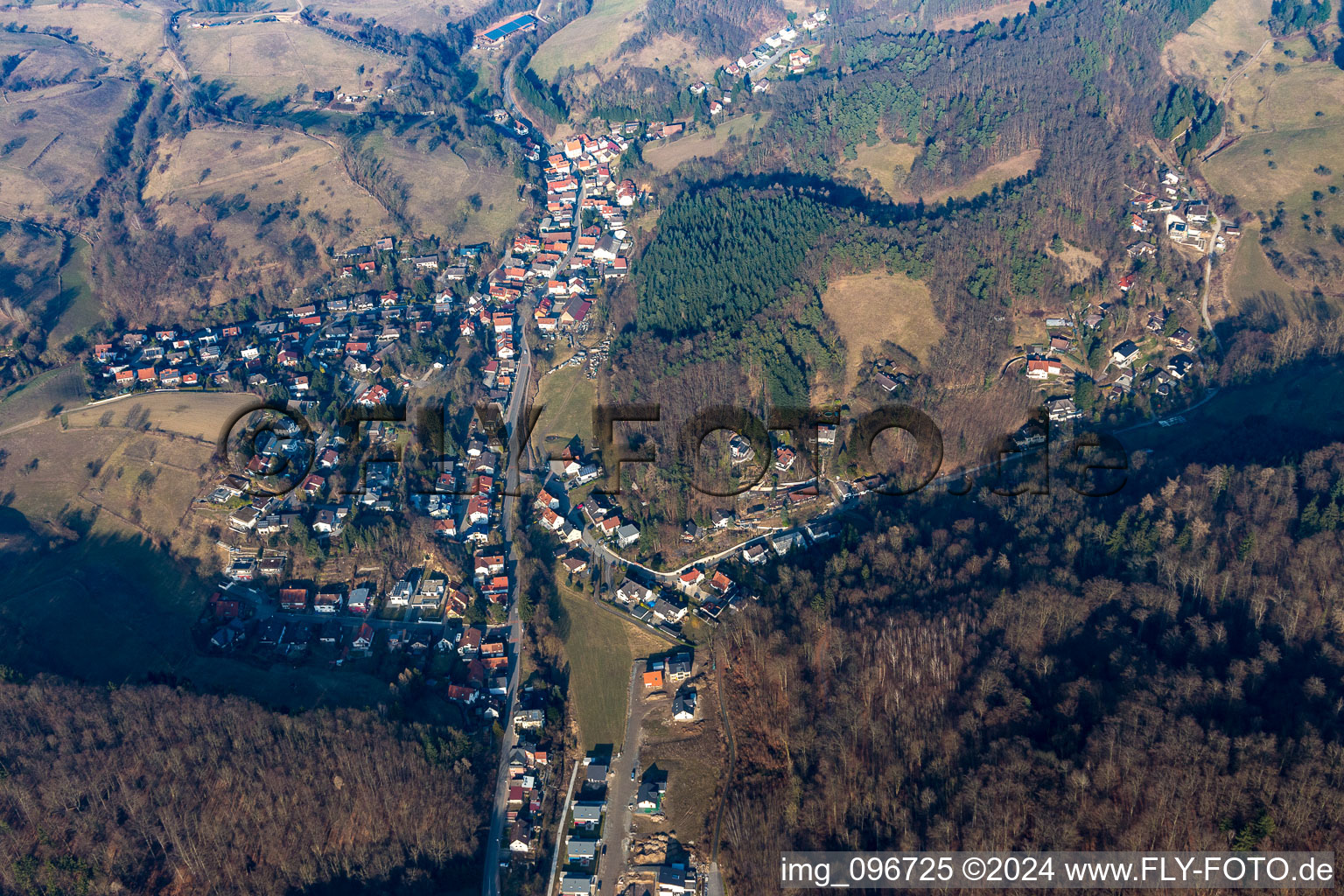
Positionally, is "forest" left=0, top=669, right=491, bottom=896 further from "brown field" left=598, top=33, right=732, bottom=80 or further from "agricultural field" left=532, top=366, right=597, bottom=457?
"brown field" left=598, top=33, right=732, bottom=80

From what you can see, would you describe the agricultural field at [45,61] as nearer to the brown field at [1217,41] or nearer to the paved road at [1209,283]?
the paved road at [1209,283]

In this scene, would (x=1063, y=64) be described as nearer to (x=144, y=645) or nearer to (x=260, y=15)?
(x=144, y=645)

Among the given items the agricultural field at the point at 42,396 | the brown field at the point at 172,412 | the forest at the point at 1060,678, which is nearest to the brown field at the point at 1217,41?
the forest at the point at 1060,678

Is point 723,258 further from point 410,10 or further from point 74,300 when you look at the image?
point 410,10

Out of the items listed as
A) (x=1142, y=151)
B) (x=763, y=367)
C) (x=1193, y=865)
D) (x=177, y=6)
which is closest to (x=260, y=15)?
(x=177, y=6)

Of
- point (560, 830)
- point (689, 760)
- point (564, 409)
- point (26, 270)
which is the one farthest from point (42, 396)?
point (689, 760)

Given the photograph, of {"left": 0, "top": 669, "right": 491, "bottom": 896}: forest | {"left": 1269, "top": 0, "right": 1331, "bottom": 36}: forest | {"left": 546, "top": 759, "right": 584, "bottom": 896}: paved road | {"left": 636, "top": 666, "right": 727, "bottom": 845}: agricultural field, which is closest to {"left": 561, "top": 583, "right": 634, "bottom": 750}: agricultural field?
{"left": 546, "top": 759, "right": 584, "bottom": 896}: paved road
